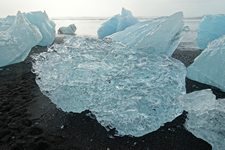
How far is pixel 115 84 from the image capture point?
201 cm

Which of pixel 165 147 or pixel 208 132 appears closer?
pixel 208 132

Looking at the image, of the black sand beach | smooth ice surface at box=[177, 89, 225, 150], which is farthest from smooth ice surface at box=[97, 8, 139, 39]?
smooth ice surface at box=[177, 89, 225, 150]

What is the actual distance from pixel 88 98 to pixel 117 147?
691 millimetres

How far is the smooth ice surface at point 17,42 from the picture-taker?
4.04 meters

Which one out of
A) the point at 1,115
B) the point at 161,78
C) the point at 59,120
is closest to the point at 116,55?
the point at 161,78

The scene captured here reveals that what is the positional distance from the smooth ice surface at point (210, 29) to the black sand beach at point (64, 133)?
11.6ft

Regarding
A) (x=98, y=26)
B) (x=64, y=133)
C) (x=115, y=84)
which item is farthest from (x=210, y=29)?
(x=98, y=26)

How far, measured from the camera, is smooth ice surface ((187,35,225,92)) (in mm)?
2611

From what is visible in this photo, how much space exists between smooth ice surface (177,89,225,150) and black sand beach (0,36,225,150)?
17 cm

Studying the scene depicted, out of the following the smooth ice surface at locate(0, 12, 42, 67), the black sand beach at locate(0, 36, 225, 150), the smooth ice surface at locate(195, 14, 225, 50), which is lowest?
the black sand beach at locate(0, 36, 225, 150)

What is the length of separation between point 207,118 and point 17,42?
186 inches

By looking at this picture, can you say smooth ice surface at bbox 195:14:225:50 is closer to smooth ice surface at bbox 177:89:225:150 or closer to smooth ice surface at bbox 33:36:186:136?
smooth ice surface at bbox 33:36:186:136

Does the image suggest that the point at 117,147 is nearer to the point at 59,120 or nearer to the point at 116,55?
the point at 59,120

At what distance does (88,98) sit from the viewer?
2.01m
